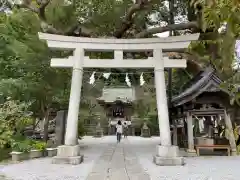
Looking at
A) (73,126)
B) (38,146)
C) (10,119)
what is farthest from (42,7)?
(38,146)

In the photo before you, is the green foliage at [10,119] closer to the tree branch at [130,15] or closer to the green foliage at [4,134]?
the green foliage at [4,134]

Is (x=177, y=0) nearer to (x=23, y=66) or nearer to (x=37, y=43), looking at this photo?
(x=37, y=43)

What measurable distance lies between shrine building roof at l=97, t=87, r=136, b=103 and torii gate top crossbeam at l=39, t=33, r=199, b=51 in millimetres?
20189

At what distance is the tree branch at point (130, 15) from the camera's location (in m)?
10.7

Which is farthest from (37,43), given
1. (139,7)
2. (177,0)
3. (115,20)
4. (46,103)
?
(177,0)

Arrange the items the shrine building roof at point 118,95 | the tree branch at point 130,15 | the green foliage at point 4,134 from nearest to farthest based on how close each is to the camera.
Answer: the green foliage at point 4,134
the tree branch at point 130,15
the shrine building roof at point 118,95

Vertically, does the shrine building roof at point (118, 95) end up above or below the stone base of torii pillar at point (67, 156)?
above

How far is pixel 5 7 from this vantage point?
49.0ft

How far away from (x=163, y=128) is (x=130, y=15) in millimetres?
5621

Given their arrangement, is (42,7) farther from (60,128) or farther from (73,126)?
(60,128)

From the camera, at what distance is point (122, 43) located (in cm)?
991

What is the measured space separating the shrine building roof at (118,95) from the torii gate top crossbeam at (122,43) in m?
20.2

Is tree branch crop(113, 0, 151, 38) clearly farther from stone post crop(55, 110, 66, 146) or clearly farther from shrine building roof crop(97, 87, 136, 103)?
shrine building roof crop(97, 87, 136, 103)

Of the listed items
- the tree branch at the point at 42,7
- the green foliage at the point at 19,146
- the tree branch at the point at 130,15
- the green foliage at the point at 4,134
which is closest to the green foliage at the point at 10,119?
the green foliage at the point at 4,134
